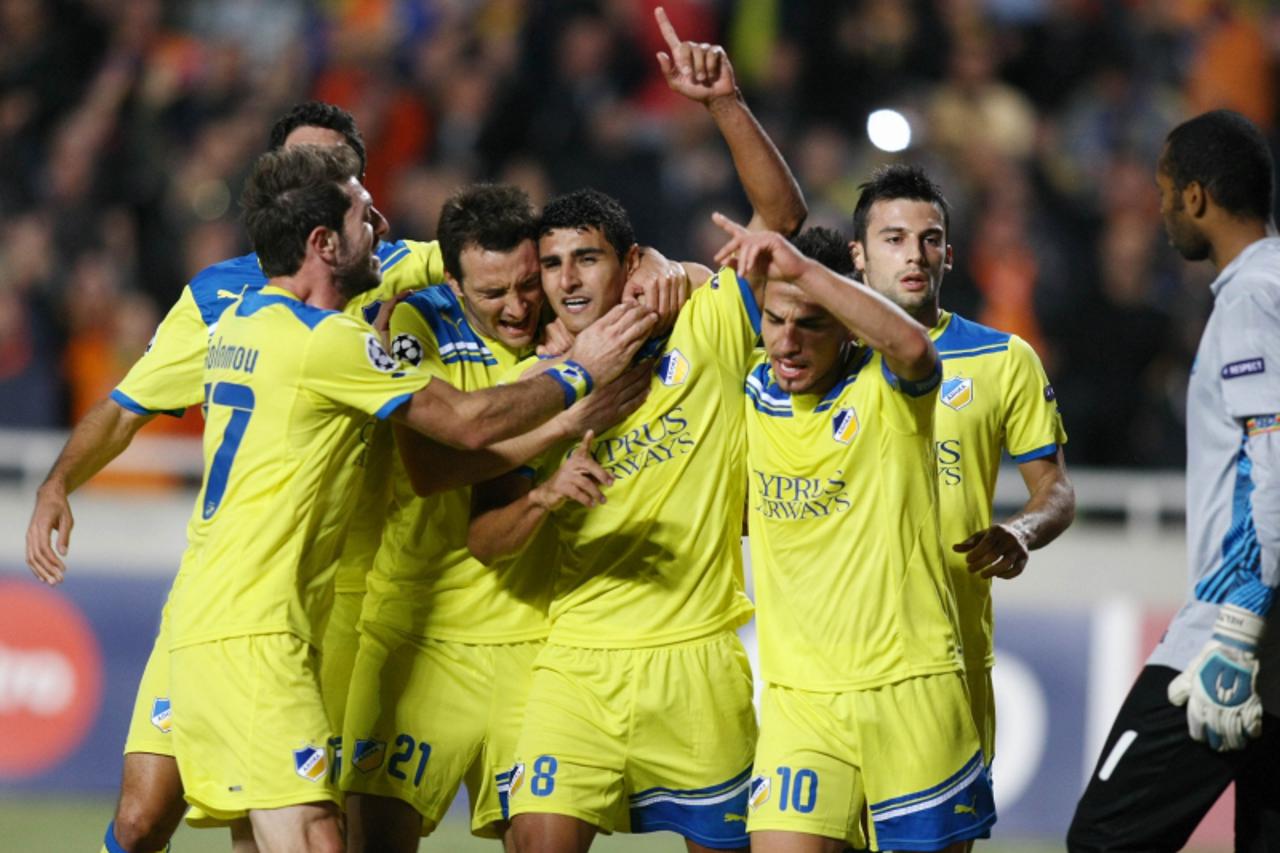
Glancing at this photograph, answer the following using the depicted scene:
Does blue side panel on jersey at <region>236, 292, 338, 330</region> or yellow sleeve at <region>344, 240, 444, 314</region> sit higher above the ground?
yellow sleeve at <region>344, 240, 444, 314</region>

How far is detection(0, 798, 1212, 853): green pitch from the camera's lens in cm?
861

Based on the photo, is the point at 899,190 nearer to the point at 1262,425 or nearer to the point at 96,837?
the point at 1262,425

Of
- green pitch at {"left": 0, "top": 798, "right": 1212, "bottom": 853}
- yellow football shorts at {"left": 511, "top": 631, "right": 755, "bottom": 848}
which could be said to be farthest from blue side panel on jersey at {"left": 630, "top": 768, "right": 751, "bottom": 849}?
green pitch at {"left": 0, "top": 798, "right": 1212, "bottom": 853}

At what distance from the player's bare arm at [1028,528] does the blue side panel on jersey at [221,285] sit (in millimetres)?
2549

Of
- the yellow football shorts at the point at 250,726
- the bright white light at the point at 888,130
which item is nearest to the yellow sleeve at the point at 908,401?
the yellow football shorts at the point at 250,726

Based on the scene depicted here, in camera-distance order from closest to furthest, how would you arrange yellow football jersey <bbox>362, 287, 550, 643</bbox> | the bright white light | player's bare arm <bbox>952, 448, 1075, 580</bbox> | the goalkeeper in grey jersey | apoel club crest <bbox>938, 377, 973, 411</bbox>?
1. the goalkeeper in grey jersey
2. player's bare arm <bbox>952, 448, 1075, 580</bbox>
3. yellow football jersey <bbox>362, 287, 550, 643</bbox>
4. apoel club crest <bbox>938, 377, 973, 411</bbox>
5. the bright white light

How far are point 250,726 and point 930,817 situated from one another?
77.8 inches

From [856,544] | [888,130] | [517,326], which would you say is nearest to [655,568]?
[856,544]

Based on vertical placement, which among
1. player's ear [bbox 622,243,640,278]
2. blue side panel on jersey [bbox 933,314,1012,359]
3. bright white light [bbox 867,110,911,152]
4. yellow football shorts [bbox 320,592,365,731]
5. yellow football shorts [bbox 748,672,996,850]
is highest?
bright white light [bbox 867,110,911,152]

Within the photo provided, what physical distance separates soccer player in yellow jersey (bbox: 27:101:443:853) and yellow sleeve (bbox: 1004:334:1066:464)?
2.16 meters

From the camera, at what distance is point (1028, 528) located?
19.0 ft

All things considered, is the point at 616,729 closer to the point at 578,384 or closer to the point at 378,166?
the point at 578,384

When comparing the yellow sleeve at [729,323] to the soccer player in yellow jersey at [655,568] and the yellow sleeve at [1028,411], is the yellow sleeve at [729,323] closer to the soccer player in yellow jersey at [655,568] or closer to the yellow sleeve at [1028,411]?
the soccer player in yellow jersey at [655,568]

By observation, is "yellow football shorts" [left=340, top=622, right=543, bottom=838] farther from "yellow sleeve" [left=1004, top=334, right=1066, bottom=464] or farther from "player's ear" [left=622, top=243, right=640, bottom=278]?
"yellow sleeve" [left=1004, top=334, right=1066, bottom=464]
